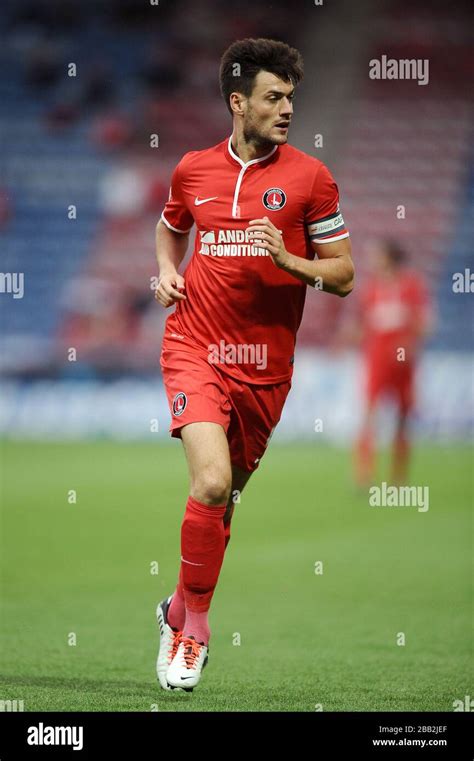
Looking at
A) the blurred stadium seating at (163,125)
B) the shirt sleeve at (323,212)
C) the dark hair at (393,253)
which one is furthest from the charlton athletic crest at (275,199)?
the blurred stadium seating at (163,125)

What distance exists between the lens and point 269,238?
15.4 feet

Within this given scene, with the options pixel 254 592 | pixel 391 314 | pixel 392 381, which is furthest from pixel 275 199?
pixel 392 381

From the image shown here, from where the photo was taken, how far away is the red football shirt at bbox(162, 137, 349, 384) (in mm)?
5062

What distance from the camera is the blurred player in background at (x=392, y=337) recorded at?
41.9ft

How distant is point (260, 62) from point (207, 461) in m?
1.69

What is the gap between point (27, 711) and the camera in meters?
4.46

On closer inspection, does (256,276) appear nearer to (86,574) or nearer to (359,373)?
(86,574)

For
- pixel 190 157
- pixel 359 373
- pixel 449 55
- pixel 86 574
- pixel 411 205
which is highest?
pixel 449 55

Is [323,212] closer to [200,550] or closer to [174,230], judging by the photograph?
[174,230]

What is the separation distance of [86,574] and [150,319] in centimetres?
1189

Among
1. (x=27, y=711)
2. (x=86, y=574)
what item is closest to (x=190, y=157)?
(x=27, y=711)

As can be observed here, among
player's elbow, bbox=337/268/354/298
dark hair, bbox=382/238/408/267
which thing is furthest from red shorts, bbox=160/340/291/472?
dark hair, bbox=382/238/408/267

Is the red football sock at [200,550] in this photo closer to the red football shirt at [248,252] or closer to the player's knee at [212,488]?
the player's knee at [212,488]

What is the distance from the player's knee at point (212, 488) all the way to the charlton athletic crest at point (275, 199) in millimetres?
1146
